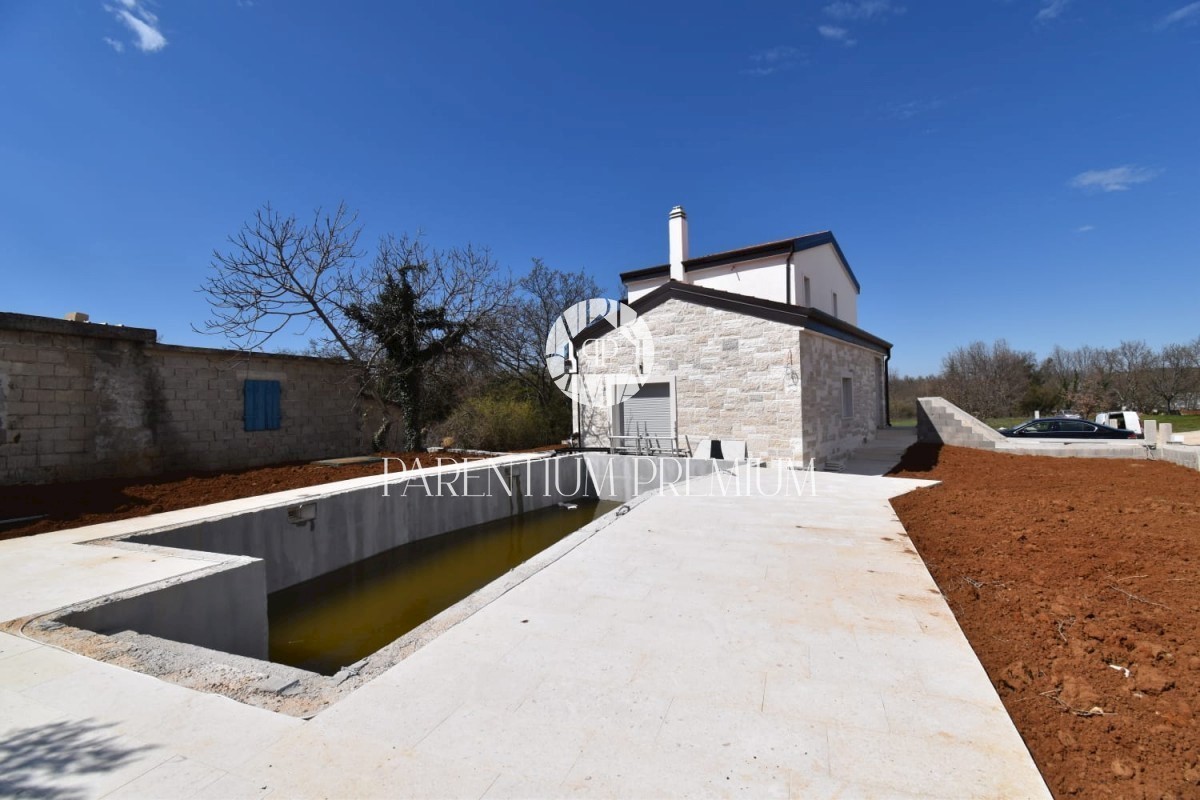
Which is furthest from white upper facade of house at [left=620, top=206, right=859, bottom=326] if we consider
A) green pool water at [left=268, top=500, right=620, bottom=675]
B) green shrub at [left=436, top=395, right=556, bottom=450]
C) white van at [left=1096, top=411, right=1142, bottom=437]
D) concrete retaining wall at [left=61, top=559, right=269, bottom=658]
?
concrete retaining wall at [left=61, top=559, right=269, bottom=658]

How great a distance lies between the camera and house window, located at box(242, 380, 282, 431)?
10.5 metres

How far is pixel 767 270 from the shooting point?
15891 millimetres

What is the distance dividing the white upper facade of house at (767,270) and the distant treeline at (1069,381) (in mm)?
8197

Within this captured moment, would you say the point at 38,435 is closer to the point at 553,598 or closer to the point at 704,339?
the point at 553,598

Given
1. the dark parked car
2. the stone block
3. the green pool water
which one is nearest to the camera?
the green pool water

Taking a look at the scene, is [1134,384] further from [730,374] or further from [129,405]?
[129,405]

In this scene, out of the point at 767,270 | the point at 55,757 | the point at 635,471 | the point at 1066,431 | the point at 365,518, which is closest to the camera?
the point at 55,757

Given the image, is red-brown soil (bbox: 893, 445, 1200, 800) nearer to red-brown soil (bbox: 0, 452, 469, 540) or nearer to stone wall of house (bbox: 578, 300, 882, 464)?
stone wall of house (bbox: 578, 300, 882, 464)

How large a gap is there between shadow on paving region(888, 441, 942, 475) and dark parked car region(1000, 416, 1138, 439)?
10.4 ft

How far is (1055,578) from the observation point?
4148 millimetres

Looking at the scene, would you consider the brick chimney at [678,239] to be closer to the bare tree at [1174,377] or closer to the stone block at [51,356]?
the stone block at [51,356]

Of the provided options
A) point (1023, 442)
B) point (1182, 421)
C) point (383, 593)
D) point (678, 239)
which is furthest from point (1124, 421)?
point (383, 593)

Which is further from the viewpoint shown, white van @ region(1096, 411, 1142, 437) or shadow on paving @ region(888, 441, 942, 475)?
white van @ region(1096, 411, 1142, 437)

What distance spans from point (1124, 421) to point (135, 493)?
23.1 m
